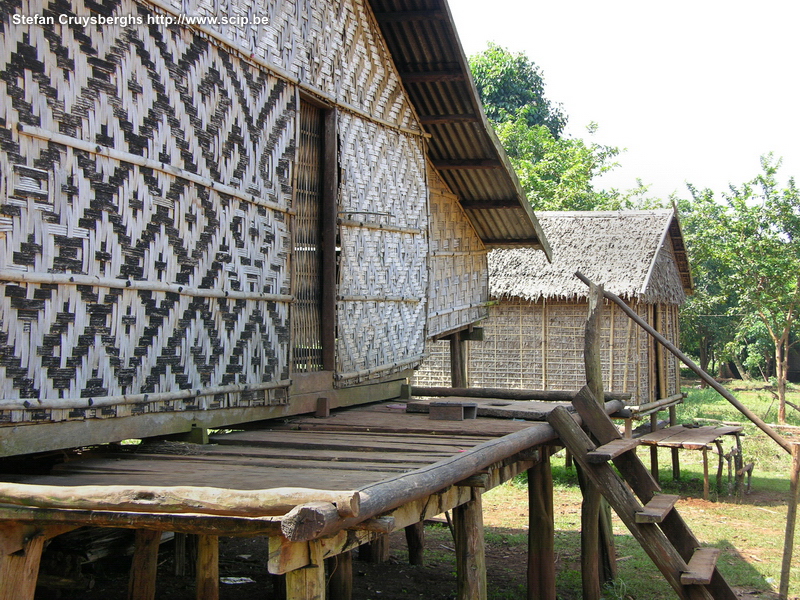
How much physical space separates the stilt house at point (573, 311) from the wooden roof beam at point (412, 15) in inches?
305

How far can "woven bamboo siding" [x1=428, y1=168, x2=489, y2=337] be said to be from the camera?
27.8 ft

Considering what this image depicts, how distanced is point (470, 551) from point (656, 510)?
4.60 feet

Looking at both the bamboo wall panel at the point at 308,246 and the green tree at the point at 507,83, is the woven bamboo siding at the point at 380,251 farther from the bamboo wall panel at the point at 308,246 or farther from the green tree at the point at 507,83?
the green tree at the point at 507,83

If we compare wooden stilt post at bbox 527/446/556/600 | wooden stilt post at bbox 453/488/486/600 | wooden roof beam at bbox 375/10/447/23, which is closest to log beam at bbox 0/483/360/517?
wooden stilt post at bbox 453/488/486/600

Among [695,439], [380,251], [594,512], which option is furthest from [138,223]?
[695,439]

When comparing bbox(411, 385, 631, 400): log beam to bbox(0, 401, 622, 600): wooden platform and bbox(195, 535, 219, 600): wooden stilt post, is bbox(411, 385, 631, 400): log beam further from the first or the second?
bbox(195, 535, 219, 600): wooden stilt post

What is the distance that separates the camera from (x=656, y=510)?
5.44 meters

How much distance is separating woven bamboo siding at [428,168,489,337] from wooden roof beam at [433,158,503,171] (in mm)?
122

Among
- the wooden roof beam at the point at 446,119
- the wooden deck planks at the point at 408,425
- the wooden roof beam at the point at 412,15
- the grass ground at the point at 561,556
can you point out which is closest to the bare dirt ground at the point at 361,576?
the grass ground at the point at 561,556

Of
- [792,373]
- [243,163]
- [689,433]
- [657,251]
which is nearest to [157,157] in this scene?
[243,163]

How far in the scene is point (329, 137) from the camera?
625 centimetres

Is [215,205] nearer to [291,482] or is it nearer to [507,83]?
[291,482]

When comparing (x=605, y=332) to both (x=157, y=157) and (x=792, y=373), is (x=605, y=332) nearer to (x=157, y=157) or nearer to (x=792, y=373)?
(x=157, y=157)

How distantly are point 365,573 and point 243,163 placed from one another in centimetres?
434
